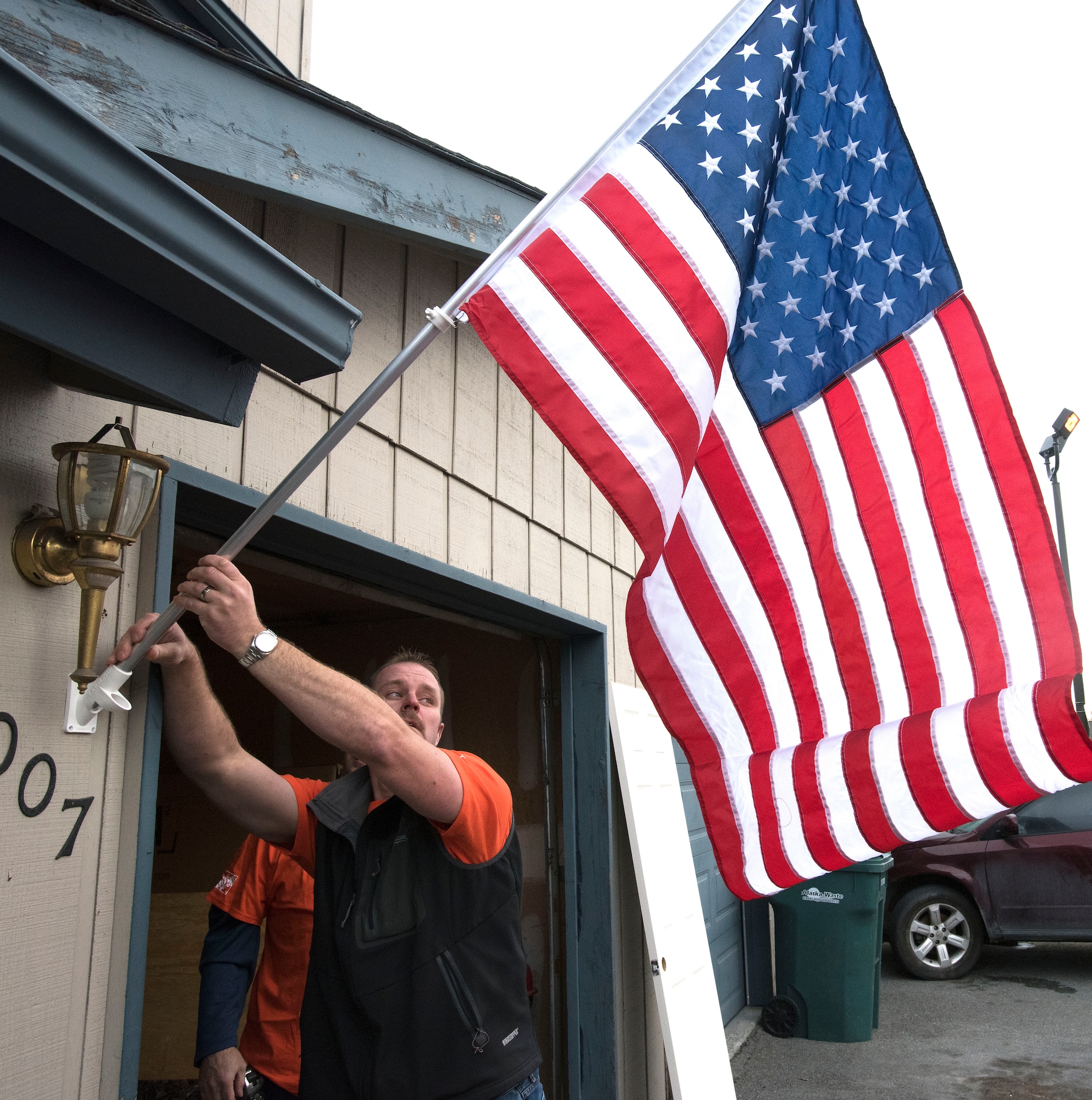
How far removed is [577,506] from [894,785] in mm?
2401

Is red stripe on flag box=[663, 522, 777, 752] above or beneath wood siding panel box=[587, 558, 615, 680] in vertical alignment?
beneath

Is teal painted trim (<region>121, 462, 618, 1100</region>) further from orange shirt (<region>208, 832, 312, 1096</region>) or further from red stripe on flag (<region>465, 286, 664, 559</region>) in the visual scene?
orange shirt (<region>208, 832, 312, 1096</region>)

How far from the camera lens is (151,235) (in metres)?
1.79

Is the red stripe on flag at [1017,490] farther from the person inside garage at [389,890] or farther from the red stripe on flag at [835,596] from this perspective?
the person inside garage at [389,890]

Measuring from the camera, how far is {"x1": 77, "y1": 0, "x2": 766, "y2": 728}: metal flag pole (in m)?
2.11

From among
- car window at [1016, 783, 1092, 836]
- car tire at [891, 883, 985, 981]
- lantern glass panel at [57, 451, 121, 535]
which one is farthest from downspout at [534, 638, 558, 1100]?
car window at [1016, 783, 1092, 836]

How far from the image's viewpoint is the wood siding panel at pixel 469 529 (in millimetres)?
3854

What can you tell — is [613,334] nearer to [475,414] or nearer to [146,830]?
[146,830]

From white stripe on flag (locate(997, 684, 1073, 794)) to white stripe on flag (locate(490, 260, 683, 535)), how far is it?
3.85ft

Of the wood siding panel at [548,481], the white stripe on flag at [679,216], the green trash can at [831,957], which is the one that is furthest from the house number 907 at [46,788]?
the green trash can at [831,957]

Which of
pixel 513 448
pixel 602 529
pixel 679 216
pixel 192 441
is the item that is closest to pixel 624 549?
pixel 602 529

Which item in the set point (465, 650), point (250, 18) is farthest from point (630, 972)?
point (250, 18)

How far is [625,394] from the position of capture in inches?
95.7

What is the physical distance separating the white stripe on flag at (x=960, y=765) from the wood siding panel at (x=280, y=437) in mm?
1910
